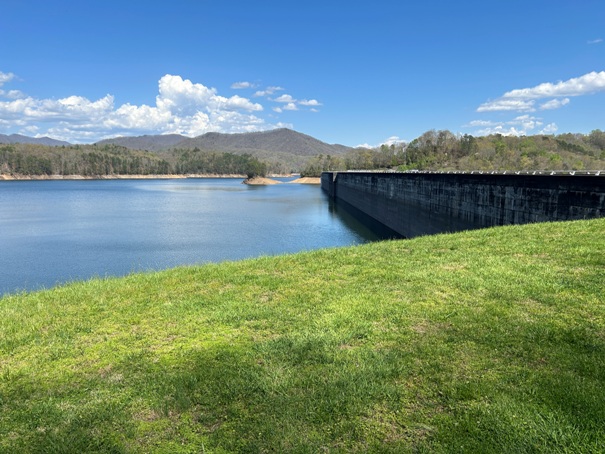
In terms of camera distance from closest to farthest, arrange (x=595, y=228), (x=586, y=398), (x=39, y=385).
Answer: (x=586, y=398)
(x=39, y=385)
(x=595, y=228)

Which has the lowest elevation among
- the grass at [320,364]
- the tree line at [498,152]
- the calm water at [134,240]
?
the calm water at [134,240]

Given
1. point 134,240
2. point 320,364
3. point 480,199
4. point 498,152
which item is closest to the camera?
point 320,364

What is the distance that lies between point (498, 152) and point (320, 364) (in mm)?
153865

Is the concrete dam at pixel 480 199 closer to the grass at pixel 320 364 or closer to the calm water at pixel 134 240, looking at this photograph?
the calm water at pixel 134 240

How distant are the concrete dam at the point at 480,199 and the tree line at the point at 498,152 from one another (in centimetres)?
7789

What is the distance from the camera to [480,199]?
31.7 metres

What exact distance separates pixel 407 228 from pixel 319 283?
41.8 metres

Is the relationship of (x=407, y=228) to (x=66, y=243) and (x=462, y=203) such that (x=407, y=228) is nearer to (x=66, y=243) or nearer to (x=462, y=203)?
(x=462, y=203)

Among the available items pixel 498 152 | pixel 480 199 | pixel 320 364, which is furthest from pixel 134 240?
pixel 498 152

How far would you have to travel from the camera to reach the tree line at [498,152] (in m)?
122

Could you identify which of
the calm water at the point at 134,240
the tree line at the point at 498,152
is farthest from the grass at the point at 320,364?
the tree line at the point at 498,152

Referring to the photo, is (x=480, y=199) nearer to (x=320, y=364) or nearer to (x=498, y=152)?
(x=320, y=364)

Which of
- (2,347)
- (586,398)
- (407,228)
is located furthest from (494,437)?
(407,228)

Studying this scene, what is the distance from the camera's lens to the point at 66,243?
127 feet
